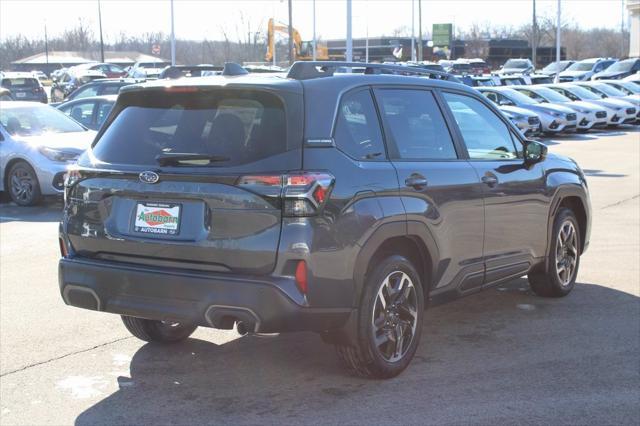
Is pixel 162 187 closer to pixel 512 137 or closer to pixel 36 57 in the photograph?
pixel 512 137

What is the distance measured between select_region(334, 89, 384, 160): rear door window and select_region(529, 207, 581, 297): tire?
244 cm

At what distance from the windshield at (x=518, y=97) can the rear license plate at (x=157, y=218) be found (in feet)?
73.0

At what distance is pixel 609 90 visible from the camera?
31141 millimetres

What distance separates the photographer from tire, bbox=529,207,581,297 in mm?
6898

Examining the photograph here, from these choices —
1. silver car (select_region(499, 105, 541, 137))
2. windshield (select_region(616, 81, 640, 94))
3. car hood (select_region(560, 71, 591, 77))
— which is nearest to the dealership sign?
car hood (select_region(560, 71, 591, 77))

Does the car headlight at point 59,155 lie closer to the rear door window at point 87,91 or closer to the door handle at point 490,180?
the door handle at point 490,180

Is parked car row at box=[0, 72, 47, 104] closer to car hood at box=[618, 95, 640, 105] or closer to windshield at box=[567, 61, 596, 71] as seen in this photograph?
car hood at box=[618, 95, 640, 105]

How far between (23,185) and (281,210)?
30.9 feet

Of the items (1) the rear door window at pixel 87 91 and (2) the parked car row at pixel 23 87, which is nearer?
(1) the rear door window at pixel 87 91

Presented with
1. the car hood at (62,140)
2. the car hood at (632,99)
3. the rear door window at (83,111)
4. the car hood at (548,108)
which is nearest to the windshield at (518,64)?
the car hood at (632,99)

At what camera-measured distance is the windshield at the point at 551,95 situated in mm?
27609

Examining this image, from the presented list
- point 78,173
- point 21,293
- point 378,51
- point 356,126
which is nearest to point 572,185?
point 356,126

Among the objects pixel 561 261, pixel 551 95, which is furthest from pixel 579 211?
pixel 551 95

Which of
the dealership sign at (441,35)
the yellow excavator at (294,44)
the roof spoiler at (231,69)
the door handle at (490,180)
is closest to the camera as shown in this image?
the roof spoiler at (231,69)
